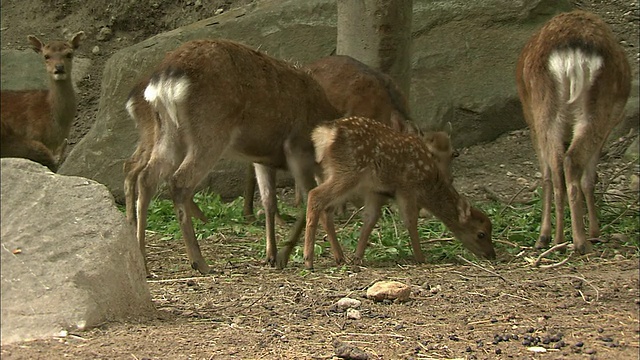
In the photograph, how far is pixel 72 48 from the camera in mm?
9766

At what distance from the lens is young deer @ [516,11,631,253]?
702cm

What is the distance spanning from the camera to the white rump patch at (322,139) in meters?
7.02

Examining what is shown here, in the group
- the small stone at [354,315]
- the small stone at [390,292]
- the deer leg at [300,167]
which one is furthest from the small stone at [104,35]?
the small stone at [354,315]

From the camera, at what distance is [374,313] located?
17.4 feet

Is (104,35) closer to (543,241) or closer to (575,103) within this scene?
(543,241)

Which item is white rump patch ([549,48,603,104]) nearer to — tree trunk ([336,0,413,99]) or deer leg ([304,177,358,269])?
deer leg ([304,177,358,269])

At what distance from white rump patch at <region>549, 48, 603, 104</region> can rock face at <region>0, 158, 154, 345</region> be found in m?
3.44

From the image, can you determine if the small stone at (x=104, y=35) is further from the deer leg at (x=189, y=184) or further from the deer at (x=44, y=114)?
the deer leg at (x=189, y=184)

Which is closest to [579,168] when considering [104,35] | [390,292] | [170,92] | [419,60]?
[390,292]

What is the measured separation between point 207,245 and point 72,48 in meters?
2.91

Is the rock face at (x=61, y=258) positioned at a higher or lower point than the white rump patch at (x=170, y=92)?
lower

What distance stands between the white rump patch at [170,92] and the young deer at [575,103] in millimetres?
2581

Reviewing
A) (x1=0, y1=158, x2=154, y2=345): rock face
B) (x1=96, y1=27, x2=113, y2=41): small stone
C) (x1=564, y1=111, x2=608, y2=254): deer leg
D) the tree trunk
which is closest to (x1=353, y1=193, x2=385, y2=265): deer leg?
(x1=564, y1=111, x2=608, y2=254): deer leg

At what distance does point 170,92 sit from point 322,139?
3.69 feet
